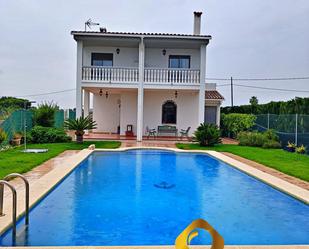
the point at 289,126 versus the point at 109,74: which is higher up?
the point at 109,74

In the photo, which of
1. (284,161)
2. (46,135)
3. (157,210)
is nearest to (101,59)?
(46,135)

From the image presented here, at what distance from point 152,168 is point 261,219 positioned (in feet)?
19.7

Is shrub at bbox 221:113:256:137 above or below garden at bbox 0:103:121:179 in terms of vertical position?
above

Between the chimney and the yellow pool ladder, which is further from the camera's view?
the chimney

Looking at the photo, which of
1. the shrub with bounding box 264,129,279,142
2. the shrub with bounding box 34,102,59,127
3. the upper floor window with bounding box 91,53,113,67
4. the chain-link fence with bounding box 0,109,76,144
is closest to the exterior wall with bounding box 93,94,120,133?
the upper floor window with bounding box 91,53,113,67

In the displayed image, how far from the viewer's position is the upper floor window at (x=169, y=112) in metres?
22.1

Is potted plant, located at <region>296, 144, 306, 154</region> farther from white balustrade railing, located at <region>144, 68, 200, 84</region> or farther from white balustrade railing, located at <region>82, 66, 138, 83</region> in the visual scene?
white balustrade railing, located at <region>82, 66, 138, 83</region>

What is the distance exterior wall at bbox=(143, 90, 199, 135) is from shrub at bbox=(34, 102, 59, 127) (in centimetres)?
646

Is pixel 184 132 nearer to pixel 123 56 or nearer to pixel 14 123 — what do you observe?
pixel 123 56

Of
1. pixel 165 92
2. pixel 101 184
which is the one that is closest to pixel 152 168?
pixel 101 184

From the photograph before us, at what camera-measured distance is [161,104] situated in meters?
22.0

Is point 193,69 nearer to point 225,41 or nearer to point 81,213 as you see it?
point 225,41

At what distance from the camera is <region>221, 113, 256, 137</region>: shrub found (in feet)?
68.5

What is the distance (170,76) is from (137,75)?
2.08 meters
